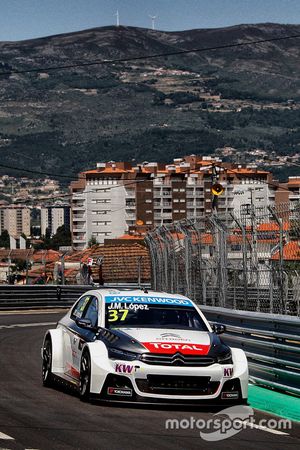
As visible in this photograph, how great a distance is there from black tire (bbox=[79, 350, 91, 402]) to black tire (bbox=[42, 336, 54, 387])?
1.44m

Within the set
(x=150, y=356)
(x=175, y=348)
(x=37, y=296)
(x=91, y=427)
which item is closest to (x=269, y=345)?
(x=175, y=348)

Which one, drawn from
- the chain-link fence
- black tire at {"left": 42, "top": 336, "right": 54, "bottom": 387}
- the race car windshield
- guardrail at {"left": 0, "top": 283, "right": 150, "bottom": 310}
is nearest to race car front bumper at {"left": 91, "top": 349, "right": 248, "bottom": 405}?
the race car windshield

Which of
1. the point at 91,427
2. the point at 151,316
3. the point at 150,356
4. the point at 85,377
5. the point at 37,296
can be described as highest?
the point at 151,316

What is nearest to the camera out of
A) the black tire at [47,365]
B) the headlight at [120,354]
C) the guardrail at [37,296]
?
the headlight at [120,354]

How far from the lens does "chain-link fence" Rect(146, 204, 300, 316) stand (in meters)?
17.3

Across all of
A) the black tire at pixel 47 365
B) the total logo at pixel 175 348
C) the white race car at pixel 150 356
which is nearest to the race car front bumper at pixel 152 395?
the white race car at pixel 150 356

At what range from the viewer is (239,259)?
20094 millimetres

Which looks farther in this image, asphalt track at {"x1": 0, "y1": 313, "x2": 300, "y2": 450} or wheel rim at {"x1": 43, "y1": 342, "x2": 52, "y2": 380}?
wheel rim at {"x1": 43, "y1": 342, "x2": 52, "y2": 380}

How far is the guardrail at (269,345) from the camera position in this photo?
14.4 meters

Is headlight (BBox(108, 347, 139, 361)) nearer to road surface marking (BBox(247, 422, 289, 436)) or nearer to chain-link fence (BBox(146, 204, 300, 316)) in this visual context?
road surface marking (BBox(247, 422, 289, 436))

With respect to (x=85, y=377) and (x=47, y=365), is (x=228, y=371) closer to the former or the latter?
(x=85, y=377)

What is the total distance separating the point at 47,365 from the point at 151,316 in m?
1.56

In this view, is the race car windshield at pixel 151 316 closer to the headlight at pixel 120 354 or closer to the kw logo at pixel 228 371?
the headlight at pixel 120 354

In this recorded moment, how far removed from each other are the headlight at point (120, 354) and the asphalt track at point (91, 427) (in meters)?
0.51
